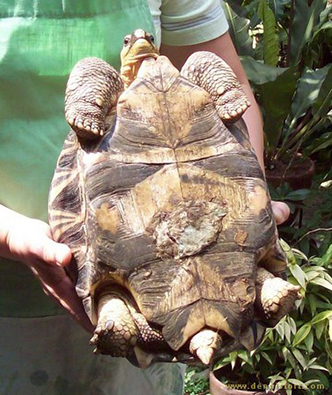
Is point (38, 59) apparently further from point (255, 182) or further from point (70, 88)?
point (255, 182)

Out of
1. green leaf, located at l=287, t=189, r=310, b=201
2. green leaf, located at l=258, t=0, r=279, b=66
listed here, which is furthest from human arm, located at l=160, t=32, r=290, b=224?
green leaf, located at l=258, t=0, r=279, b=66

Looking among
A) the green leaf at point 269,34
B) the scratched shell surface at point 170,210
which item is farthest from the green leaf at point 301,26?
the scratched shell surface at point 170,210

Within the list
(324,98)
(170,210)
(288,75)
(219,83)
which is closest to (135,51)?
(219,83)

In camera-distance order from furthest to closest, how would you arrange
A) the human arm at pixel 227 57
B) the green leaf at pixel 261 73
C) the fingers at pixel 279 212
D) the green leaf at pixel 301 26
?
the green leaf at pixel 301 26 → the green leaf at pixel 261 73 → the human arm at pixel 227 57 → the fingers at pixel 279 212

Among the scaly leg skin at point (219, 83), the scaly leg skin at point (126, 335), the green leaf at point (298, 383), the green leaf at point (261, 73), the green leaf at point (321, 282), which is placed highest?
the scaly leg skin at point (219, 83)

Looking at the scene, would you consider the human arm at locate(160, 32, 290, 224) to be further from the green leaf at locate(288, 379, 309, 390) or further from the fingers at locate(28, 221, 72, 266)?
the green leaf at locate(288, 379, 309, 390)

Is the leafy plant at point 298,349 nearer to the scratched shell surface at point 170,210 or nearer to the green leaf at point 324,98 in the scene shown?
the green leaf at point 324,98
